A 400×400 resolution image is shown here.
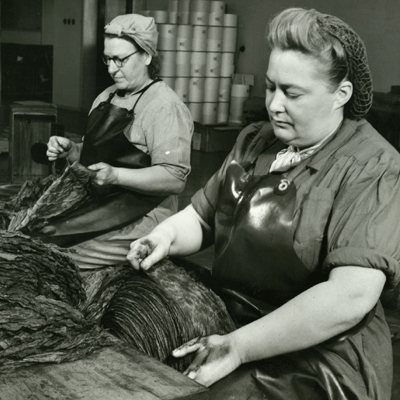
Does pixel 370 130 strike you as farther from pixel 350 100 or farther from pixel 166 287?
pixel 166 287

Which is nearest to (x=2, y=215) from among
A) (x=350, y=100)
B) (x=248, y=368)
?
(x=248, y=368)

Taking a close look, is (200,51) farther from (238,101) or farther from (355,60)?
(355,60)

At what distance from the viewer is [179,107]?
271 cm

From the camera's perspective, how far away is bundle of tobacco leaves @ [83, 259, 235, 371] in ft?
5.13

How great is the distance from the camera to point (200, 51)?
15.4 ft

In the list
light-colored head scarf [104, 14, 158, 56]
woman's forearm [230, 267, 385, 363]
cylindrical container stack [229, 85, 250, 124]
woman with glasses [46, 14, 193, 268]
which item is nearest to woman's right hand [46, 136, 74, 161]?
woman with glasses [46, 14, 193, 268]

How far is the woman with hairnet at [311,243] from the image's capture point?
1.44 metres

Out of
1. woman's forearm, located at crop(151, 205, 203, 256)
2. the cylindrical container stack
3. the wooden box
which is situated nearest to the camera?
woman's forearm, located at crop(151, 205, 203, 256)

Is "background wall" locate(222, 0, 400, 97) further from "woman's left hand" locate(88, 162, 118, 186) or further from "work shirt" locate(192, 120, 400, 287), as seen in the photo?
"work shirt" locate(192, 120, 400, 287)

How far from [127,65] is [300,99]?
4.42ft

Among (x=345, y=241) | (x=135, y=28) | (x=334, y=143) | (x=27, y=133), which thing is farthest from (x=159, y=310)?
(x=27, y=133)

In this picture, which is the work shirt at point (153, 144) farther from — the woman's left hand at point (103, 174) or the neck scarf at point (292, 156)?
the neck scarf at point (292, 156)

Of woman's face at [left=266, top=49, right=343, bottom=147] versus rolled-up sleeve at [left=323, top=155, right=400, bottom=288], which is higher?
woman's face at [left=266, top=49, right=343, bottom=147]

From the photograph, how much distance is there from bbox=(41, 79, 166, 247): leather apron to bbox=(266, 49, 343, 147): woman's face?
1.17 m
